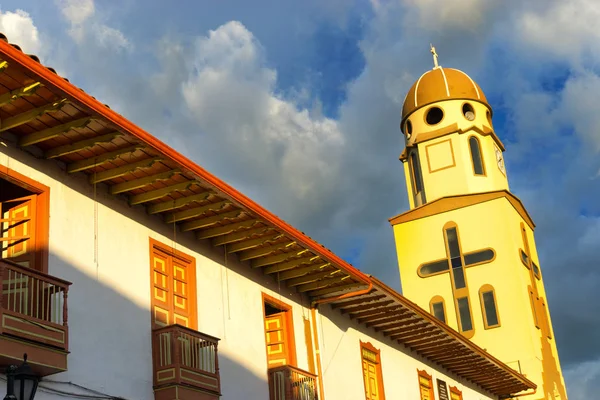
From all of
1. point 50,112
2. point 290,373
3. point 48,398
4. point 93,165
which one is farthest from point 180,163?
point 290,373

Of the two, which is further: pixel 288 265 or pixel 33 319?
pixel 288 265

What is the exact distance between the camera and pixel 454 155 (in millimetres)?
37656

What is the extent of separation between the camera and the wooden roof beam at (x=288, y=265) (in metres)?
16.2

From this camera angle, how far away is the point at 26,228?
452 inches

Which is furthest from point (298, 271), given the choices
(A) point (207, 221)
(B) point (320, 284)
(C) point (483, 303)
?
(C) point (483, 303)

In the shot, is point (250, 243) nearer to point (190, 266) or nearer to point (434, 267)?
point (190, 266)

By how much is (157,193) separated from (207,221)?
4.39 feet

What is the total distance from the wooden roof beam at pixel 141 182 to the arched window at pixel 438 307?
24658mm

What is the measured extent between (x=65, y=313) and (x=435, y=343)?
518 inches

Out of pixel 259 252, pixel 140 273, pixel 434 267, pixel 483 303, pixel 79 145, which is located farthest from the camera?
pixel 434 267

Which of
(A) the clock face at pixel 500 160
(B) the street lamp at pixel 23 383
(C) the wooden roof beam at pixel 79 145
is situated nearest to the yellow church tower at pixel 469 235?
(A) the clock face at pixel 500 160

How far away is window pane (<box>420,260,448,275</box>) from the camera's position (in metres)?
36.4

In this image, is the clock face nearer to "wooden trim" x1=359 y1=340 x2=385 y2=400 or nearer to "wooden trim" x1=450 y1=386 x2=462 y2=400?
"wooden trim" x1=450 y1=386 x2=462 y2=400

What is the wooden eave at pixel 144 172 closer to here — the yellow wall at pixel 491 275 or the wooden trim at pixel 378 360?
the wooden trim at pixel 378 360
